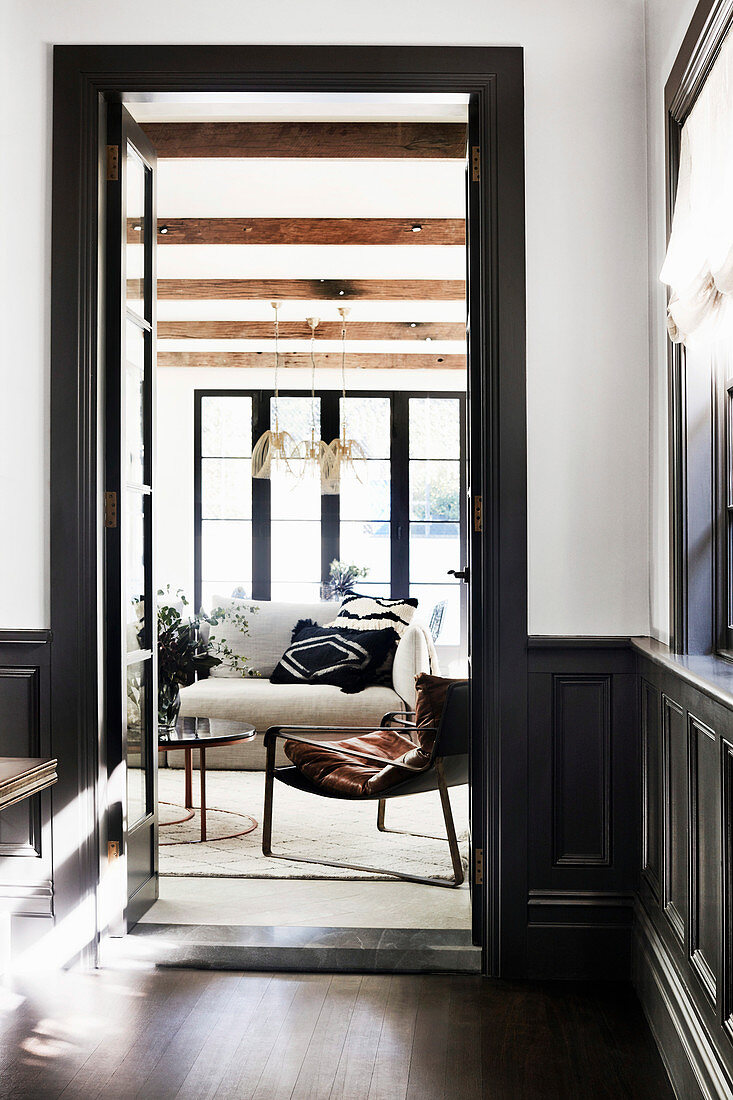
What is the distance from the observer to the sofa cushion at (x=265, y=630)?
22.0ft

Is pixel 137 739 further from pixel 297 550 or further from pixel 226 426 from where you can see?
pixel 226 426

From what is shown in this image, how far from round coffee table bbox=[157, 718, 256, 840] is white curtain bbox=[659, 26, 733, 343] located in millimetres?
2727

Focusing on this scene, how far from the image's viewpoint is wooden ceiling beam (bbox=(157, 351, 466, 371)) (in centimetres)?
805

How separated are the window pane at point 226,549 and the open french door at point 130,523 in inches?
206

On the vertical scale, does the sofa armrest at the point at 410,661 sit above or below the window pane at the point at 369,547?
below

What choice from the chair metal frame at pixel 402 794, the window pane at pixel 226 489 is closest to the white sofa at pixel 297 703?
the chair metal frame at pixel 402 794

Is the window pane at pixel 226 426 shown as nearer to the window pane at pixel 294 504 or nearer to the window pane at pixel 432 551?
the window pane at pixel 294 504

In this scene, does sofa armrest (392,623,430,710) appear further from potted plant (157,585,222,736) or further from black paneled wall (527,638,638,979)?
black paneled wall (527,638,638,979)

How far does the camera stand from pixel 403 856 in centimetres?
404

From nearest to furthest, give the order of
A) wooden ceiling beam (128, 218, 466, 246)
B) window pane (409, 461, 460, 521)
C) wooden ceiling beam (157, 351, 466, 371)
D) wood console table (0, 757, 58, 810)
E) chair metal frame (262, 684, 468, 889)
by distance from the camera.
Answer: wood console table (0, 757, 58, 810) < chair metal frame (262, 684, 468, 889) < wooden ceiling beam (128, 218, 466, 246) < wooden ceiling beam (157, 351, 466, 371) < window pane (409, 461, 460, 521)

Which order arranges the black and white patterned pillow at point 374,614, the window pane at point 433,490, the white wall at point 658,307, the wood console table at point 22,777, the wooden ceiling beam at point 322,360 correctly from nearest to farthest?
the wood console table at point 22,777
the white wall at point 658,307
the black and white patterned pillow at point 374,614
the wooden ceiling beam at point 322,360
the window pane at point 433,490

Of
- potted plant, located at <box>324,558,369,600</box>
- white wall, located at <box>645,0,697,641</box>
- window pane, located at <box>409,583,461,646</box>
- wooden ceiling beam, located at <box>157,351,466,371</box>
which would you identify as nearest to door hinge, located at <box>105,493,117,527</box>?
white wall, located at <box>645,0,697,641</box>

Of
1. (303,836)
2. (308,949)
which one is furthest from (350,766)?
(308,949)

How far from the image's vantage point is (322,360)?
805 cm
